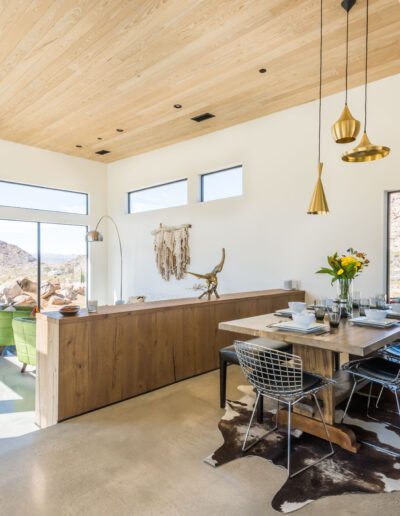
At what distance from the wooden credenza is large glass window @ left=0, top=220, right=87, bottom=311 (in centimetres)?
395

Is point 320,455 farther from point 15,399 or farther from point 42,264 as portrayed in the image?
point 42,264

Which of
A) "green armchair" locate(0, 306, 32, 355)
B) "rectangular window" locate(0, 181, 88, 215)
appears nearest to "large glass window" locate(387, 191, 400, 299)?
"green armchair" locate(0, 306, 32, 355)

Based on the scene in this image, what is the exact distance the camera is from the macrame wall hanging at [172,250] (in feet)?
21.2

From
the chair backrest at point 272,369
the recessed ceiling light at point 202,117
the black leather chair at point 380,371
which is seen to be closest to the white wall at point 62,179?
the recessed ceiling light at point 202,117

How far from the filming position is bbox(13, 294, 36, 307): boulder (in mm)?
6809

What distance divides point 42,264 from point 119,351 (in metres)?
4.53

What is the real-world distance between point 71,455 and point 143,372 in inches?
44.1

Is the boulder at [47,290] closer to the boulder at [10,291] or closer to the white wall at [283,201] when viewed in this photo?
the boulder at [10,291]

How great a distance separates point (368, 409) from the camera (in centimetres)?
302

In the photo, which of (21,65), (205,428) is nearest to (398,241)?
(205,428)

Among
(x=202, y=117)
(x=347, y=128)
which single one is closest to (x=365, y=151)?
(x=347, y=128)

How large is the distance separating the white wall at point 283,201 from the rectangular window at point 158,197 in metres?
0.16

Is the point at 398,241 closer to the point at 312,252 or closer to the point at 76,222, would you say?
the point at 312,252

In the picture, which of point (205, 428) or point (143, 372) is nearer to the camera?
point (205, 428)
